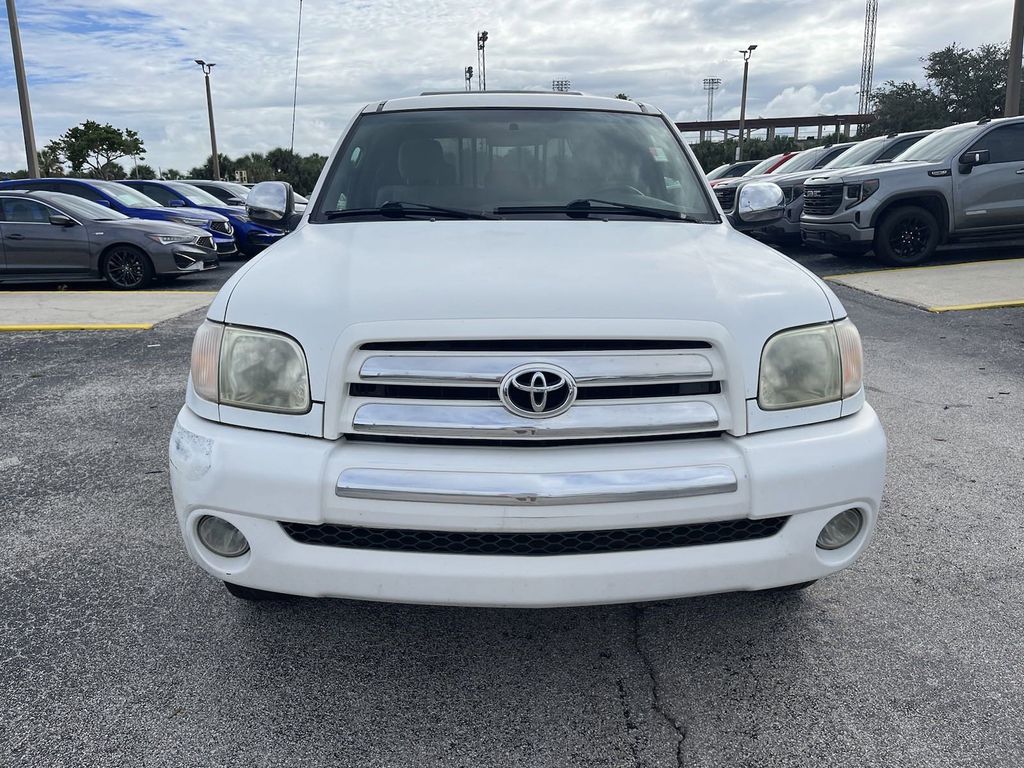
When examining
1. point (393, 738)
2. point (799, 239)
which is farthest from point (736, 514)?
point (799, 239)

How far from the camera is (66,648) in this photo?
103 inches

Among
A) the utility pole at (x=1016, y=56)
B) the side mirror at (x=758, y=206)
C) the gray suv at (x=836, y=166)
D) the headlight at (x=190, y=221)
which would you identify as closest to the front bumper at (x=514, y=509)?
the side mirror at (x=758, y=206)

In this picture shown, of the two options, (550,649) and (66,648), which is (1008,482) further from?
(66,648)

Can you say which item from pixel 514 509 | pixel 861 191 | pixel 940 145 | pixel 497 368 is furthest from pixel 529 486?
pixel 940 145

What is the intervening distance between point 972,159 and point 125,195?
40.0 ft

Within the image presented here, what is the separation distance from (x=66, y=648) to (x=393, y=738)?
1.16 metres

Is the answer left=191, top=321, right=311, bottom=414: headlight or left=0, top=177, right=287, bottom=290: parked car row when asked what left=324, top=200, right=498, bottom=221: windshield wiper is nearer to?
left=191, top=321, right=311, bottom=414: headlight

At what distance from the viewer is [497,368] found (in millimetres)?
2133

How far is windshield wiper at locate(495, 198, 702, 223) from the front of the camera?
10.6 feet

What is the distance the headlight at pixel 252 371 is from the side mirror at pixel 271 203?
184 cm

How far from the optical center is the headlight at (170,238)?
11.0m

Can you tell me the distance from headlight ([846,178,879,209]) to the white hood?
887 cm

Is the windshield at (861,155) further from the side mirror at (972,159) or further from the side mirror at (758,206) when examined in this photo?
the side mirror at (758,206)

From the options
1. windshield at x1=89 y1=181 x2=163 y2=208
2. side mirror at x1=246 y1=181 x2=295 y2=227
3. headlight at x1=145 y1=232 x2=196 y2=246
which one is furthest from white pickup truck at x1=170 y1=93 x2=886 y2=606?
windshield at x1=89 y1=181 x2=163 y2=208
